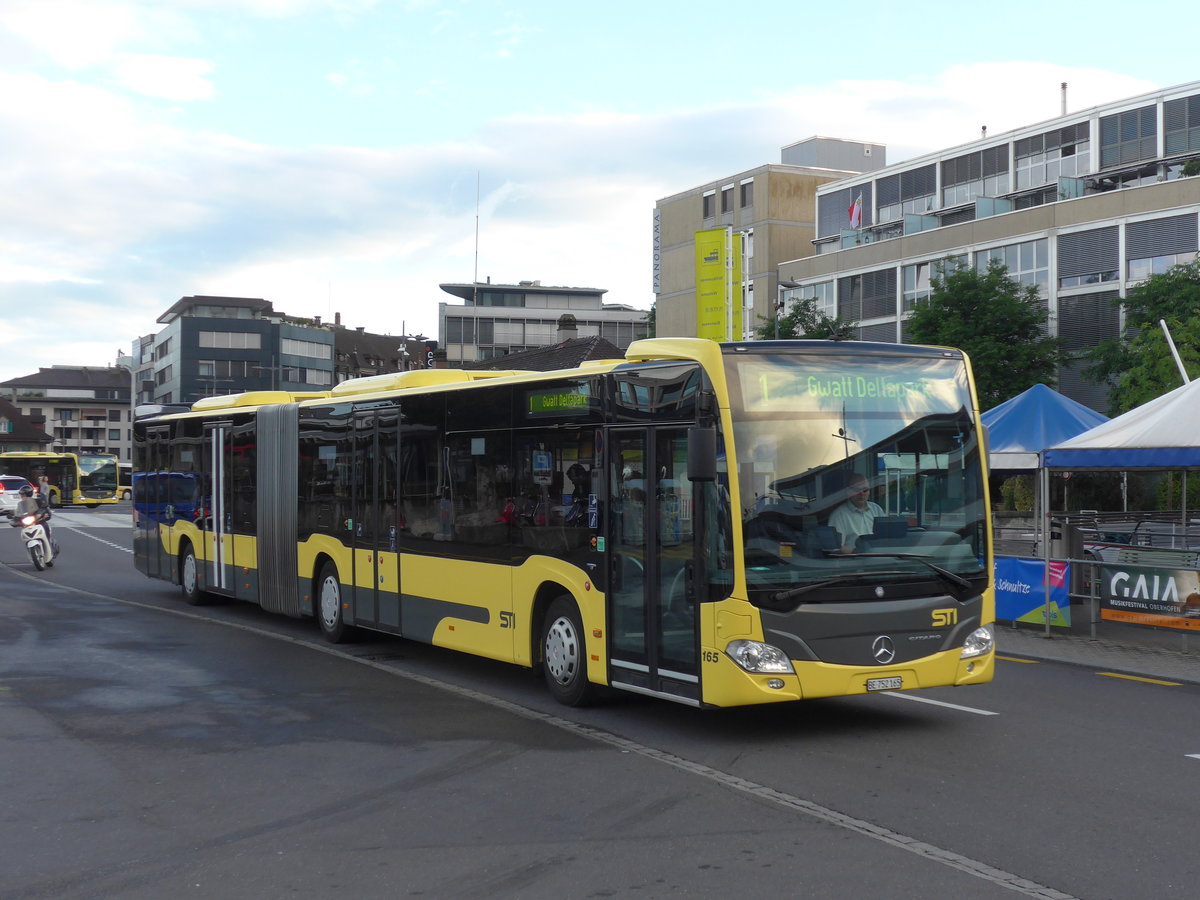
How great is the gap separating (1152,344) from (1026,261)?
14.9 meters

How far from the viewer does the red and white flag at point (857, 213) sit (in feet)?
226

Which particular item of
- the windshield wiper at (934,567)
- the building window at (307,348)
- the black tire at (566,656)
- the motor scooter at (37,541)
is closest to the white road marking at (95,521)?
the motor scooter at (37,541)

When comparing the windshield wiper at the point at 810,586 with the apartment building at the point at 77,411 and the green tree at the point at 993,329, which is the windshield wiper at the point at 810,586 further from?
the apartment building at the point at 77,411

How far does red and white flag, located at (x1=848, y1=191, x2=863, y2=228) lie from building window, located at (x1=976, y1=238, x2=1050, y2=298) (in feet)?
35.9

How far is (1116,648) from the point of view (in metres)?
14.8

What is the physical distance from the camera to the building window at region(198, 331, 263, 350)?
5315 inches

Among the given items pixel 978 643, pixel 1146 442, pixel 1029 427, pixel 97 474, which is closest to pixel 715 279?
pixel 1029 427

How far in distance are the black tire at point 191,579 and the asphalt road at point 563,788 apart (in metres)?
6.51

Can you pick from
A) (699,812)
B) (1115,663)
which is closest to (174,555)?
(1115,663)

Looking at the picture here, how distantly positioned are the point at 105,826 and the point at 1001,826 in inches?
184

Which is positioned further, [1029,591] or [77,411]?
[77,411]

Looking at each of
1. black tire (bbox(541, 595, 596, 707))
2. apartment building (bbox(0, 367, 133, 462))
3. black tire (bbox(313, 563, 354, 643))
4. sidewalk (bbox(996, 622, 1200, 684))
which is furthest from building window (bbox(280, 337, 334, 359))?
black tire (bbox(541, 595, 596, 707))

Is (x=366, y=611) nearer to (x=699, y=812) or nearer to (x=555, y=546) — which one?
(x=555, y=546)

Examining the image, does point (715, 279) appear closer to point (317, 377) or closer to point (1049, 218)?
point (1049, 218)
